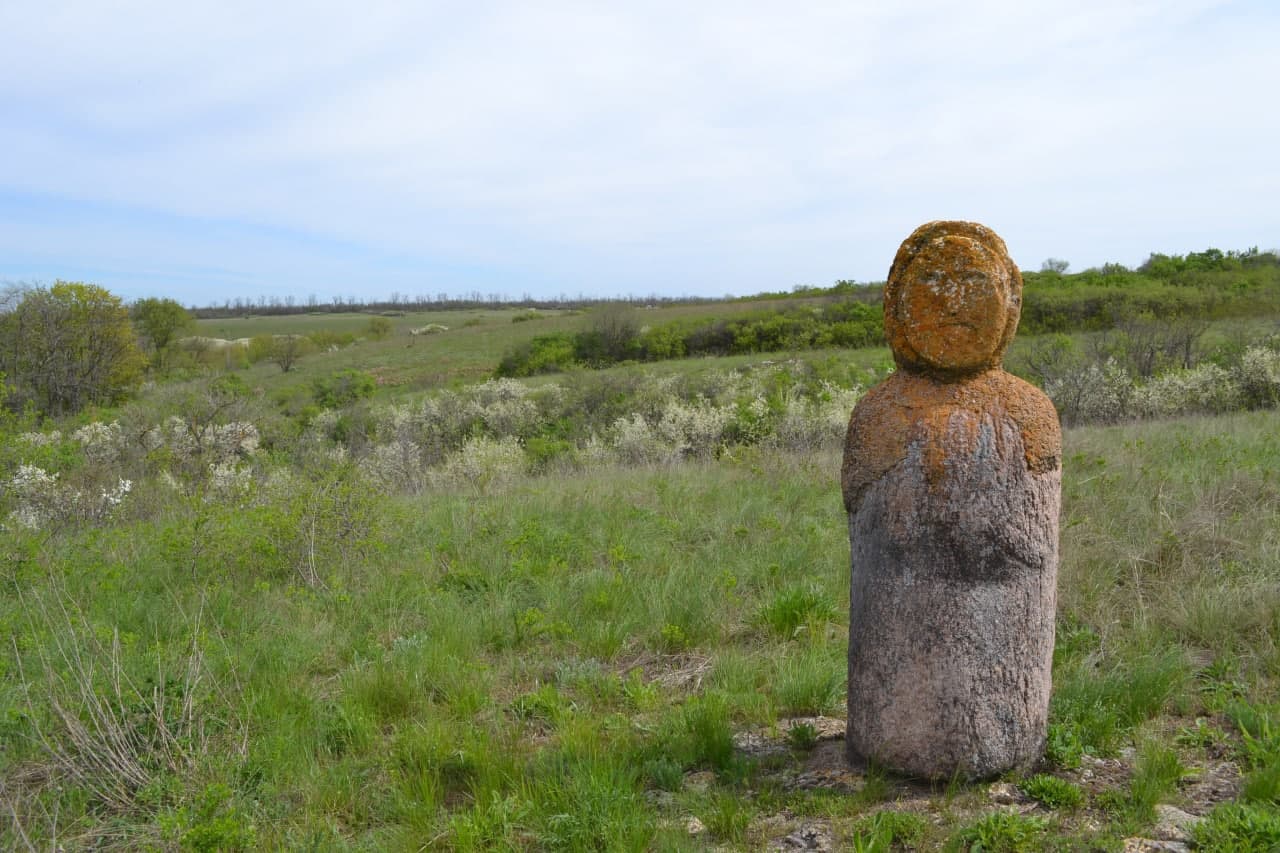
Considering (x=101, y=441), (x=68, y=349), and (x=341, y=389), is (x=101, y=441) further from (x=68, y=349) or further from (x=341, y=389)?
(x=341, y=389)

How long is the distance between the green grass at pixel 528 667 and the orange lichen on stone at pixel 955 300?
1.62 metres

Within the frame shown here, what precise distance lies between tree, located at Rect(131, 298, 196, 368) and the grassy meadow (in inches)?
1108

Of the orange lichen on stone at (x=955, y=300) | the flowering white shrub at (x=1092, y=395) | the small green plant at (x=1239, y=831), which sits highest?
the orange lichen on stone at (x=955, y=300)

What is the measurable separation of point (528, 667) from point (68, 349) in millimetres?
23660

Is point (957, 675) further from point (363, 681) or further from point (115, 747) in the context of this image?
point (115, 747)

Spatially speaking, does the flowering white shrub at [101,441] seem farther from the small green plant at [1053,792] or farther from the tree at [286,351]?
the tree at [286,351]


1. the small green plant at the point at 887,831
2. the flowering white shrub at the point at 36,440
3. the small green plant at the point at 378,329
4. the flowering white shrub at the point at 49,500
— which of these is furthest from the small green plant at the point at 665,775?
the small green plant at the point at 378,329

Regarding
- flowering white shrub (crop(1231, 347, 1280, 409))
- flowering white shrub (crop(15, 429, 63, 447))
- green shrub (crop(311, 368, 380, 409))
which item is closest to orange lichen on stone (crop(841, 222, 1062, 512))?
flowering white shrub (crop(15, 429, 63, 447))

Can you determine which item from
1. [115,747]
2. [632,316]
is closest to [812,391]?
[632,316]

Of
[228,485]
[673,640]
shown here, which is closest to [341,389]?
[228,485]

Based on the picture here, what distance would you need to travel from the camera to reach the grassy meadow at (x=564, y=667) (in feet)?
9.78

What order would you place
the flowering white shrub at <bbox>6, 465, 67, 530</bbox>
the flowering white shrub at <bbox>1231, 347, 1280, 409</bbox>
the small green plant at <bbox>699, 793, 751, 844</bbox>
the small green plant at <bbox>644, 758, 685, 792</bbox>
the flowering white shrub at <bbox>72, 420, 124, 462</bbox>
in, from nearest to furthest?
1. the small green plant at <bbox>699, 793, 751, 844</bbox>
2. the small green plant at <bbox>644, 758, 685, 792</bbox>
3. the flowering white shrub at <bbox>6, 465, 67, 530</bbox>
4. the flowering white shrub at <bbox>72, 420, 124, 462</bbox>
5. the flowering white shrub at <bbox>1231, 347, 1280, 409</bbox>

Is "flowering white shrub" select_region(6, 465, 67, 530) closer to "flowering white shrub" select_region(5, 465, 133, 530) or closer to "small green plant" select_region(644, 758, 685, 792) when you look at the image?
"flowering white shrub" select_region(5, 465, 133, 530)

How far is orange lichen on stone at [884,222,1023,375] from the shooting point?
300 cm
